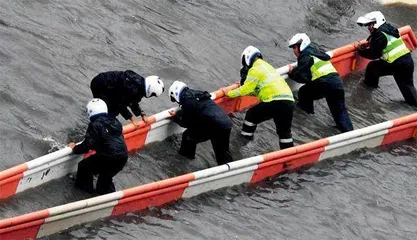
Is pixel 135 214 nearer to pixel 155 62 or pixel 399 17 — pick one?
pixel 155 62

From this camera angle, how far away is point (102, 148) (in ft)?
35.8

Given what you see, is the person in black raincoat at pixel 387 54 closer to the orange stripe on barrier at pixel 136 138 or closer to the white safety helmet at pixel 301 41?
the white safety helmet at pixel 301 41

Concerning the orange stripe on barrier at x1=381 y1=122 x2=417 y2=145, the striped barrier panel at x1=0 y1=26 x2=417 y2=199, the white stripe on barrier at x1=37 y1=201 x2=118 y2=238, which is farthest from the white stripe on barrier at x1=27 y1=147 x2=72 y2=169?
the orange stripe on barrier at x1=381 y1=122 x2=417 y2=145

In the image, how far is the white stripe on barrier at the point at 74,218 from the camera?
10266mm

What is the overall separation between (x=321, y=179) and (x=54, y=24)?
599cm

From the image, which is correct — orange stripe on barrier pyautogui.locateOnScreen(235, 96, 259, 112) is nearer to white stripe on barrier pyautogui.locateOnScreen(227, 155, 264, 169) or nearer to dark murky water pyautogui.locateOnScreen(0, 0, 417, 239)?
dark murky water pyautogui.locateOnScreen(0, 0, 417, 239)

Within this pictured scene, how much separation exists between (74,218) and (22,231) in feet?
2.63

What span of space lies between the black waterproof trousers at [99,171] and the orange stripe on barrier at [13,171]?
778 mm

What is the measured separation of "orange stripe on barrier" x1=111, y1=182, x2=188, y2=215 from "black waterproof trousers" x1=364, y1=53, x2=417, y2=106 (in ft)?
17.9

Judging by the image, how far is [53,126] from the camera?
42.2 ft

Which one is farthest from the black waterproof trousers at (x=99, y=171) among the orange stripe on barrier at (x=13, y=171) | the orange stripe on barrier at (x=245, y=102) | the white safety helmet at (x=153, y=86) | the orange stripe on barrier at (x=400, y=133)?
the orange stripe on barrier at (x=400, y=133)

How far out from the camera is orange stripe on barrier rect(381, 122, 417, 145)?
558 inches

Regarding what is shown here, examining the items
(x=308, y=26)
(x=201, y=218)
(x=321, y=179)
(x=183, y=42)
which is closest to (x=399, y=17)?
(x=308, y=26)

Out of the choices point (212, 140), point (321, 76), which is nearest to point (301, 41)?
point (321, 76)
